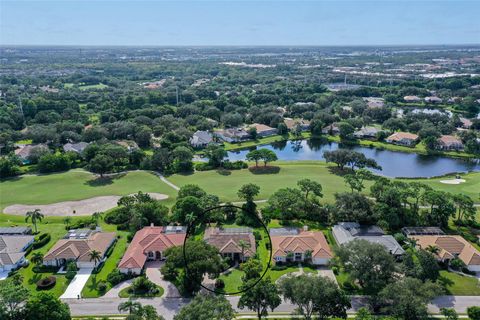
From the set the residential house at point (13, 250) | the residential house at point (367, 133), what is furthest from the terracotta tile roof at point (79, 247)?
the residential house at point (367, 133)

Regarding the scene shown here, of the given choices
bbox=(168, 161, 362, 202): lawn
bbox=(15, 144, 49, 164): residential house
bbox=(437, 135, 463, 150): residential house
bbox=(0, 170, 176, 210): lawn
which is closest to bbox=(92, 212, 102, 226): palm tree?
bbox=(0, 170, 176, 210): lawn

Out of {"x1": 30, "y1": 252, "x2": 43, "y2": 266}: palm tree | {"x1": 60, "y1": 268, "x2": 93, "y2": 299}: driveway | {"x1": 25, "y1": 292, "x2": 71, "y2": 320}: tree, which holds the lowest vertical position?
{"x1": 60, "y1": 268, "x2": 93, "y2": 299}: driveway

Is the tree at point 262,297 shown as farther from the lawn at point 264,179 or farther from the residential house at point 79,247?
the lawn at point 264,179

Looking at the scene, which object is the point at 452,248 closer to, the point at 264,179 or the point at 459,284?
→ the point at 459,284

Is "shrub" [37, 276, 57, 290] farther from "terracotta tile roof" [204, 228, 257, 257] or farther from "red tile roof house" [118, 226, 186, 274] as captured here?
"terracotta tile roof" [204, 228, 257, 257]

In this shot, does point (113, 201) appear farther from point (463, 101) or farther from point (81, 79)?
point (81, 79)

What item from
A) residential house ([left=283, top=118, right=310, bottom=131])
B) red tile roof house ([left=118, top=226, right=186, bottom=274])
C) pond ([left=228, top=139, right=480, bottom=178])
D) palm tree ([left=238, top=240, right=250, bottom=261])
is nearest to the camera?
red tile roof house ([left=118, top=226, right=186, bottom=274])

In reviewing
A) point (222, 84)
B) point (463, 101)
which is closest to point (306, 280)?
point (463, 101)
